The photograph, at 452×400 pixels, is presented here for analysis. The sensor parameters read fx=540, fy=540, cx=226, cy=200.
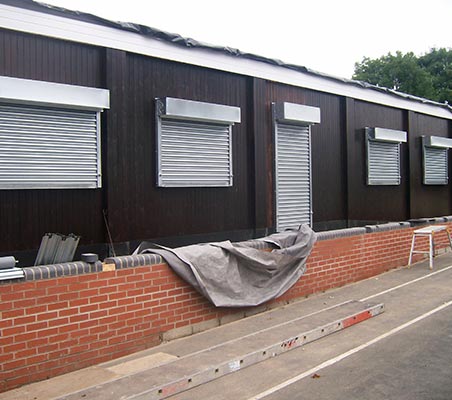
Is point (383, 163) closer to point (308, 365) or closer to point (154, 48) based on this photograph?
point (154, 48)

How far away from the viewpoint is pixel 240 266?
8422 millimetres

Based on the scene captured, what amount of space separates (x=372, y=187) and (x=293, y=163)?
155 inches

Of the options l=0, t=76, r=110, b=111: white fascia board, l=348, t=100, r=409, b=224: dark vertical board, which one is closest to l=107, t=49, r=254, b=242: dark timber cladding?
l=0, t=76, r=110, b=111: white fascia board

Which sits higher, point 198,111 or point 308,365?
point 198,111

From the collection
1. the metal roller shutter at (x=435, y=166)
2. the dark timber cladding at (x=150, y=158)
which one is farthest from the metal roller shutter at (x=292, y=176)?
the metal roller shutter at (x=435, y=166)

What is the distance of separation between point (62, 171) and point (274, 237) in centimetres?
377

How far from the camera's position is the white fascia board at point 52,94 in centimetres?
793

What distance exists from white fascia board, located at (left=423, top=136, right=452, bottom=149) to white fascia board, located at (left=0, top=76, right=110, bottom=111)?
12756mm

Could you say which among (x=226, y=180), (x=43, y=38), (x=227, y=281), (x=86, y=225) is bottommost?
(x=227, y=281)

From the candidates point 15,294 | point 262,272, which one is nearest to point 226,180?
point 262,272

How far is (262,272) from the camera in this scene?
8.78m

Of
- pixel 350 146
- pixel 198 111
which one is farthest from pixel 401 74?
pixel 198 111

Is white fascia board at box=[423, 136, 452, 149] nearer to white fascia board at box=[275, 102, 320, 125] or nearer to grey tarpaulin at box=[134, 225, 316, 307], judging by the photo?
white fascia board at box=[275, 102, 320, 125]

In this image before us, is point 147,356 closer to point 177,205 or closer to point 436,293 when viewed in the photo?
point 177,205
